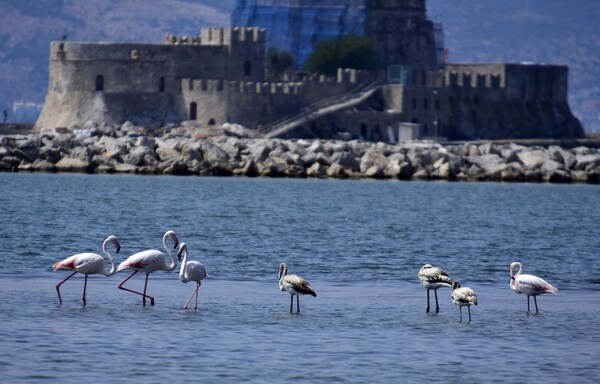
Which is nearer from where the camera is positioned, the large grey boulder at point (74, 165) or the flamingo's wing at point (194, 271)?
the flamingo's wing at point (194, 271)

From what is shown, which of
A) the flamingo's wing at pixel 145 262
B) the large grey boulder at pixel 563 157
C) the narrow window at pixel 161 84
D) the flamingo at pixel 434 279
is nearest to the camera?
the flamingo at pixel 434 279

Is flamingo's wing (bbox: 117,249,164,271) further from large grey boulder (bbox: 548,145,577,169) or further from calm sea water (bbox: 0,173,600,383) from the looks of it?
large grey boulder (bbox: 548,145,577,169)

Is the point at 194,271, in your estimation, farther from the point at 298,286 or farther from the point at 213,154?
the point at 213,154

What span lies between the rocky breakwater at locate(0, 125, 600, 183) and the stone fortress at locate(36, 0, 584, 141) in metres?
11.3

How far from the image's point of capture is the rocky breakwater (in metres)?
60.3

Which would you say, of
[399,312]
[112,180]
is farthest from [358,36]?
[399,312]

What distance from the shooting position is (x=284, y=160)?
199 feet

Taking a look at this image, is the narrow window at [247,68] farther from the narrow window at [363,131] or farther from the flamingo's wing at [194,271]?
the flamingo's wing at [194,271]

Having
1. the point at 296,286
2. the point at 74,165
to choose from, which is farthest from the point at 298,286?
the point at 74,165

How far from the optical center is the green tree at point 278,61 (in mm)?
87500

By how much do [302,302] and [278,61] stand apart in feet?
221

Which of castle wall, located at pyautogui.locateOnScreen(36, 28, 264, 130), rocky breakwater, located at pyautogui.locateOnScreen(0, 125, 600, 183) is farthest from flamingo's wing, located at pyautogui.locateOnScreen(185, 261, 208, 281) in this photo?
castle wall, located at pyautogui.locateOnScreen(36, 28, 264, 130)

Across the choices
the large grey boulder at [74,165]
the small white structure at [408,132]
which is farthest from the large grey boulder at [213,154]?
the small white structure at [408,132]

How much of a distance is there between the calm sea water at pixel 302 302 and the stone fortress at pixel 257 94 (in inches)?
1376
